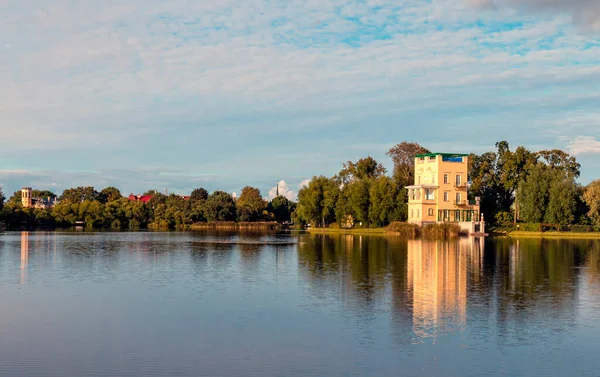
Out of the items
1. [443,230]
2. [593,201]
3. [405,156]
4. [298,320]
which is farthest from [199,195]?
[298,320]

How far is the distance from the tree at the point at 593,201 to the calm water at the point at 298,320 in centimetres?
4078

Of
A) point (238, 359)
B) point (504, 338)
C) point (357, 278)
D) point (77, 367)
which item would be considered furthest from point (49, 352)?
point (357, 278)

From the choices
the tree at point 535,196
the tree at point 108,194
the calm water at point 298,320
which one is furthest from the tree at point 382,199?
the tree at point 108,194

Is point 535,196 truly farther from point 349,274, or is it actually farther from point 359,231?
point 349,274

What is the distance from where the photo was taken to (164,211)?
13650 centimetres

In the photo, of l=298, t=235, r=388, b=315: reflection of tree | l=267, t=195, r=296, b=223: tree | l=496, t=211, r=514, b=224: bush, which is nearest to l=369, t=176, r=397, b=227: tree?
l=496, t=211, r=514, b=224: bush

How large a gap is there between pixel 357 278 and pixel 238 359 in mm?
14781

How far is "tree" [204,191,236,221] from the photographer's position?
421 feet

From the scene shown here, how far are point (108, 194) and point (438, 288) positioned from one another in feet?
509

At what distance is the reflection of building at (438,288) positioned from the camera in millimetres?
18000

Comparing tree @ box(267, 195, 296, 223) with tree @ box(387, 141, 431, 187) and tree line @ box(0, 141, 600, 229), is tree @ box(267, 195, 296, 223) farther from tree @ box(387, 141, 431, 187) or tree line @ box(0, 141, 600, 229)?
tree @ box(387, 141, 431, 187)

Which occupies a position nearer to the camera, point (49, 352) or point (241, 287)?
point (49, 352)

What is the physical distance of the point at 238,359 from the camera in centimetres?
1398

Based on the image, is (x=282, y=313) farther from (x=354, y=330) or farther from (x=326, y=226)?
(x=326, y=226)
